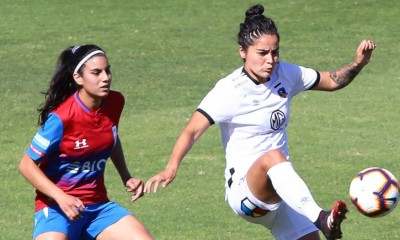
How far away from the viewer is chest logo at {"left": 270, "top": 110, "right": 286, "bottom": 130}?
8.16 m

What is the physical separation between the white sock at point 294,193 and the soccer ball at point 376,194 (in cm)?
34

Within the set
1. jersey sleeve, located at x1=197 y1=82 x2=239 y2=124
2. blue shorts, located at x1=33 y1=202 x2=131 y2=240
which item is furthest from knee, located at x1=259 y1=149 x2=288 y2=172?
blue shorts, located at x1=33 y1=202 x2=131 y2=240

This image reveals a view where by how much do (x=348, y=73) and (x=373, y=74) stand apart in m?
7.87

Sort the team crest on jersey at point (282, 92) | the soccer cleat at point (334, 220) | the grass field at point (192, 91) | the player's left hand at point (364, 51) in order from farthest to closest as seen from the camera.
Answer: the grass field at point (192, 91)
the player's left hand at point (364, 51)
the team crest on jersey at point (282, 92)
the soccer cleat at point (334, 220)

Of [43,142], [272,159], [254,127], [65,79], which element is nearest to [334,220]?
[272,159]

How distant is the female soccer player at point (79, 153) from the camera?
304 inches

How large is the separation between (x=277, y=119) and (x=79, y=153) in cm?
149

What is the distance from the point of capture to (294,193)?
756 cm

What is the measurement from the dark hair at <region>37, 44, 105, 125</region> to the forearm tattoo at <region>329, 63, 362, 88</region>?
1.90m

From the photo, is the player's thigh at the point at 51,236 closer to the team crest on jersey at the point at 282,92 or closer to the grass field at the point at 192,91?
the team crest on jersey at the point at 282,92

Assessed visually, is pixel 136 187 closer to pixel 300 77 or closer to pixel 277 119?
pixel 277 119

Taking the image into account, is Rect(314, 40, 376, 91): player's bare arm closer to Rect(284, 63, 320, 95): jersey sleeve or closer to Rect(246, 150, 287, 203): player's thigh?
Rect(284, 63, 320, 95): jersey sleeve

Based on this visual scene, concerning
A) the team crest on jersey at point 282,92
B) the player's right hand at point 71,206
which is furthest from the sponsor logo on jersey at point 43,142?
the team crest on jersey at point 282,92

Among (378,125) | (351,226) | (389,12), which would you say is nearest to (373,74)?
(378,125)
